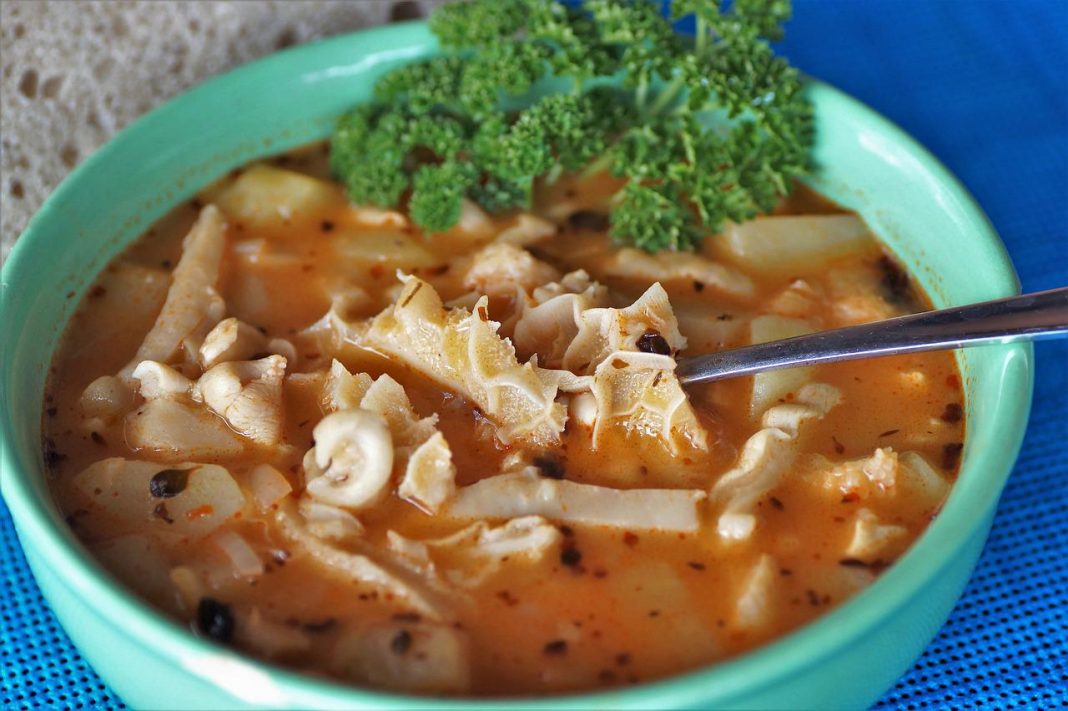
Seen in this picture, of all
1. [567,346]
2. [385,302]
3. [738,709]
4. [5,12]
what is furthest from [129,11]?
[738,709]

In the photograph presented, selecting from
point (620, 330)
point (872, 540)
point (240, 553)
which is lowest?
point (240, 553)

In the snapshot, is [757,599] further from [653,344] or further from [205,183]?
[205,183]

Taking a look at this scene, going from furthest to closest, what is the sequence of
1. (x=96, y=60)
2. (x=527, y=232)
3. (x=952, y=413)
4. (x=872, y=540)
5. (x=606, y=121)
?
1. (x=96, y=60)
2. (x=606, y=121)
3. (x=527, y=232)
4. (x=952, y=413)
5. (x=872, y=540)

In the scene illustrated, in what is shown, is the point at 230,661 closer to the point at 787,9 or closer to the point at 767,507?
the point at 767,507

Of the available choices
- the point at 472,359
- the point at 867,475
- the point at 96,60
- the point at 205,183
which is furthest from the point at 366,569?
the point at 96,60

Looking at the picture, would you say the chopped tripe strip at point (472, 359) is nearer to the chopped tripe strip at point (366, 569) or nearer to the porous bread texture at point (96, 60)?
the chopped tripe strip at point (366, 569)

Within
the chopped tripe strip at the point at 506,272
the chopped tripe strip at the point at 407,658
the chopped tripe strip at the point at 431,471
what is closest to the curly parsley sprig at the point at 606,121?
the chopped tripe strip at the point at 506,272

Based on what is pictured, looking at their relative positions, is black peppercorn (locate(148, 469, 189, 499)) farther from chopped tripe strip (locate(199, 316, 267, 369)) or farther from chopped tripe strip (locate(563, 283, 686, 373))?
chopped tripe strip (locate(563, 283, 686, 373))
